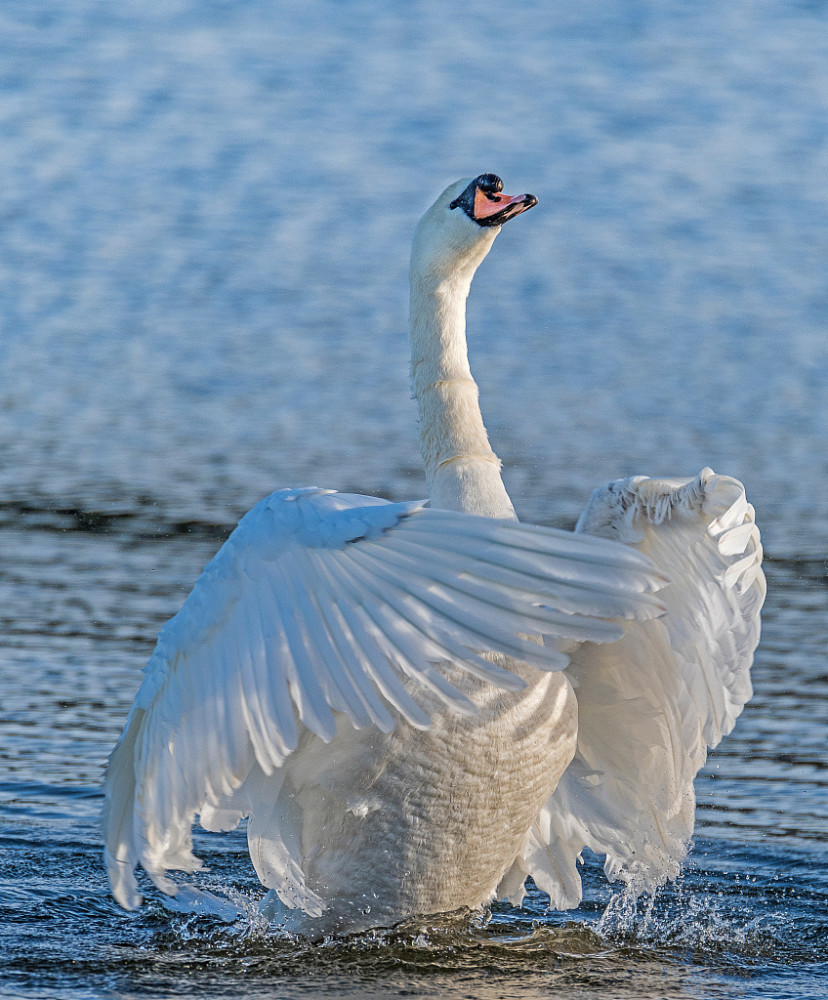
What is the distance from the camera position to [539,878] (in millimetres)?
6078

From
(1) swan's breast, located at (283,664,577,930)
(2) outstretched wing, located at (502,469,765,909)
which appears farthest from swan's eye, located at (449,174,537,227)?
(1) swan's breast, located at (283,664,577,930)

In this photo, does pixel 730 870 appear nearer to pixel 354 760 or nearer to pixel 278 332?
pixel 354 760

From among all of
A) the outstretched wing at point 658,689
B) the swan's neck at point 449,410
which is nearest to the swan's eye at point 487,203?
the swan's neck at point 449,410

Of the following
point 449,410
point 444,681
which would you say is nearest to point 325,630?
point 444,681

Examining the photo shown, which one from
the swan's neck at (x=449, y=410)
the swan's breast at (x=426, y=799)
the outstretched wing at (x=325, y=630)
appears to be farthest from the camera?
the swan's neck at (x=449, y=410)

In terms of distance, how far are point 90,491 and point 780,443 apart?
4.75m

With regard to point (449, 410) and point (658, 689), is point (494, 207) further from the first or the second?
point (658, 689)

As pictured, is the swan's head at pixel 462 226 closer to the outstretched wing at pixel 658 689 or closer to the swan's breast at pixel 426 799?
the outstretched wing at pixel 658 689

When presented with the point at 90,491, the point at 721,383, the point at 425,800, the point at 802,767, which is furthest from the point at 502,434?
the point at 425,800

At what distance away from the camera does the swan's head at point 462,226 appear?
564cm

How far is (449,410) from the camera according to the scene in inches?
221

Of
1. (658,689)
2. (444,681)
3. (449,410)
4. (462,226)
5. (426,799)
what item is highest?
(462,226)

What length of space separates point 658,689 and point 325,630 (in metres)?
1.98

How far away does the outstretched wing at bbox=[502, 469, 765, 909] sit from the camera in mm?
5270
